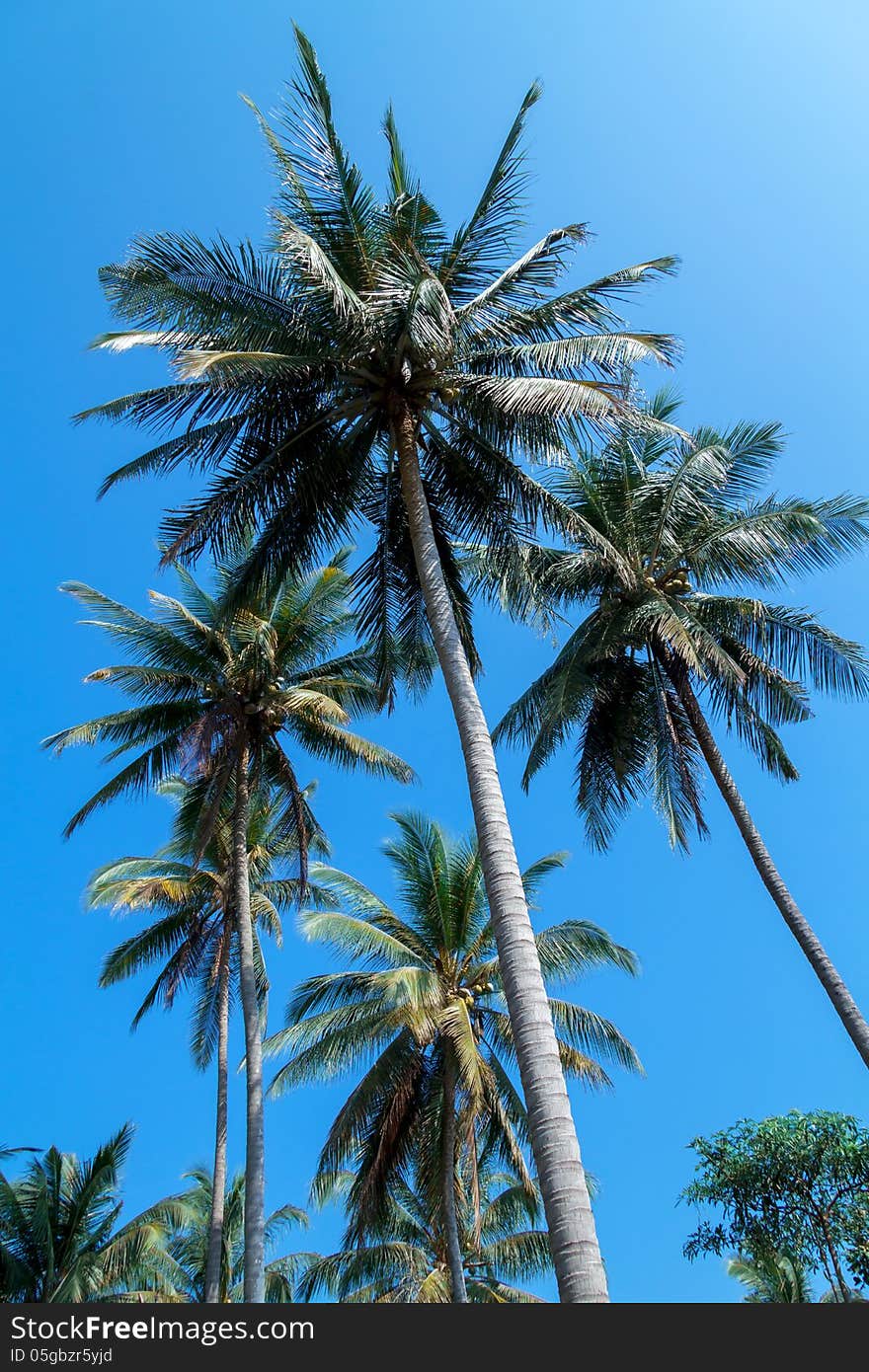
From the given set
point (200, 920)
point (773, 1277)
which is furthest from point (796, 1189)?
point (200, 920)

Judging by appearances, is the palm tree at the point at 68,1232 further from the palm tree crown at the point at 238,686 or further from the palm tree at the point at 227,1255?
the palm tree crown at the point at 238,686

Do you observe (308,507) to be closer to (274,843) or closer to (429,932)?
(429,932)

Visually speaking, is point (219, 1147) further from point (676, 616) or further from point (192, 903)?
point (676, 616)

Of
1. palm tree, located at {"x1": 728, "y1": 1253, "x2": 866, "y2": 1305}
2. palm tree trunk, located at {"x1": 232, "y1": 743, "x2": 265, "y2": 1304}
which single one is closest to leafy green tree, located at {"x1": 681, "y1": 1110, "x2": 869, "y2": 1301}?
palm tree, located at {"x1": 728, "y1": 1253, "x2": 866, "y2": 1305}

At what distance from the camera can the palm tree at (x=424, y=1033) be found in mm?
17344

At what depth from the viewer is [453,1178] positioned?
18.3m

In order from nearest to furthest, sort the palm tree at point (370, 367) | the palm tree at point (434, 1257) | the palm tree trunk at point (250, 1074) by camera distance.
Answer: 1. the palm tree at point (370, 367)
2. the palm tree trunk at point (250, 1074)
3. the palm tree at point (434, 1257)

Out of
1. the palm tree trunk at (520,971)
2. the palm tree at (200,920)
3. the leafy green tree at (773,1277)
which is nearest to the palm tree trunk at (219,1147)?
the palm tree at (200,920)

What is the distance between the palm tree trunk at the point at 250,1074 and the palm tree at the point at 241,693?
44mm

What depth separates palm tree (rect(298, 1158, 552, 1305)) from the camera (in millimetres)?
22531

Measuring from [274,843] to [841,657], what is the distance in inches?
503

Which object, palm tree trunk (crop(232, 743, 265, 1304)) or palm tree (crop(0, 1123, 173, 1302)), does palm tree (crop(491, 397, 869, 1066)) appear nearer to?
palm tree trunk (crop(232, 743, 265, 1304))

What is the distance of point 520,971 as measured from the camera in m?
8.04

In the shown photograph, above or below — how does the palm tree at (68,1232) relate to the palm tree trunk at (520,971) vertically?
above
